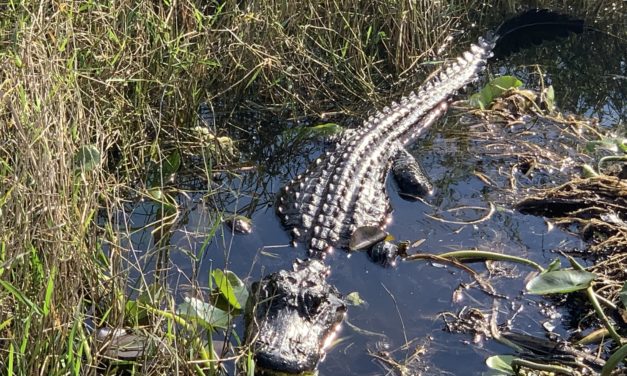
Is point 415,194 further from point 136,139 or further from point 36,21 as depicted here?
point 36,21

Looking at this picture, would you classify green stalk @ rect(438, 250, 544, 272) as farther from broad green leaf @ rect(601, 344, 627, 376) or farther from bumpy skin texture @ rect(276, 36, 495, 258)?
broad green leaf @ rect(601, 344, 627, 376)

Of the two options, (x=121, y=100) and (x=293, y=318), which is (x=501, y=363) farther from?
(x=121, y=100)

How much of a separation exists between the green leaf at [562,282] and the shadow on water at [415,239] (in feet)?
1.36

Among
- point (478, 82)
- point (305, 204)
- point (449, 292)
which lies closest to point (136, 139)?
point (305, 204)

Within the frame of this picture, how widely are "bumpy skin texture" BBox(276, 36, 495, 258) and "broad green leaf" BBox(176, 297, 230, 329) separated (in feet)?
3.55

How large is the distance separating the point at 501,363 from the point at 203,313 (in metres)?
1.19

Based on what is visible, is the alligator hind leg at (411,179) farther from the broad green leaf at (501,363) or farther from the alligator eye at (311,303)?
the broad green leaf at (501,363)

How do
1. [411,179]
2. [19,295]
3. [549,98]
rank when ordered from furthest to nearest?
[549,98], [411,179], [19,295]

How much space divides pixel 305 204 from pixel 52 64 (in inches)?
66.1

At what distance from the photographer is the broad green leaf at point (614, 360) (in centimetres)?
304

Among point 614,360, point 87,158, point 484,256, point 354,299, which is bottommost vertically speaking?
point 354,299

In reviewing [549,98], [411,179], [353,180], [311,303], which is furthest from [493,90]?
[311,303]

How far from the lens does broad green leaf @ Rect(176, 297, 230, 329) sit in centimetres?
314

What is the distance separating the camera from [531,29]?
7207mm
